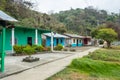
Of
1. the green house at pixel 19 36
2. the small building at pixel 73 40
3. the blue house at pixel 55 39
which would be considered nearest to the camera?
the green house at pixel 19 36

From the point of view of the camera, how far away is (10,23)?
12.6 meters

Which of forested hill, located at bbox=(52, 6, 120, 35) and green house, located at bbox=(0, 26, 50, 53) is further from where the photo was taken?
forested hill, located at bbox=(52, 6, 120, 35)

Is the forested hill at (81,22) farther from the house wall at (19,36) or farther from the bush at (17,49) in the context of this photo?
the bush at (17,49)

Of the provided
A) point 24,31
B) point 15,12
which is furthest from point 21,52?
point 15,12

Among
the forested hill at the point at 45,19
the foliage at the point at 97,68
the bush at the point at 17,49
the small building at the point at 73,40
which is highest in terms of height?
the forested hill at the point at 45,19

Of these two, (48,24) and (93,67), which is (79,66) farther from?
(48,24)

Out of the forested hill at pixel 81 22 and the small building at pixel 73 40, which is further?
the forested hill at pixel 81 22

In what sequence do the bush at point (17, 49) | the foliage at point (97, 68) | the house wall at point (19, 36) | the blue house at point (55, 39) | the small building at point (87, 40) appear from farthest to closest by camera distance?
the small building at point (87, 40), the blue house at point (55, 39), the house wall at point (19, 36), the bush at point (17, 49), the foliage at point (97, 68)

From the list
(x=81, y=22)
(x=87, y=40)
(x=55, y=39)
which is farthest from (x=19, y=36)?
(x=81, y=22)

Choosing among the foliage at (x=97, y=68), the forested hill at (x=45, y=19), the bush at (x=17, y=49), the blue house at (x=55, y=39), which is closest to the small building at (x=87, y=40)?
the forested hill at (x=45, y=19)

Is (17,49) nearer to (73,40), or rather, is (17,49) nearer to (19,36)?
(19,36)

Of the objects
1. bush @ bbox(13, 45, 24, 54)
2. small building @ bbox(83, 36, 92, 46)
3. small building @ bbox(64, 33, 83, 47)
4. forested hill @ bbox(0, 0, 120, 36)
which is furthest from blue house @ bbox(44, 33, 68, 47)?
small building @ bbox(83, 36, 92, 46)

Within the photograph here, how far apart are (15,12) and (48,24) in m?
29.9

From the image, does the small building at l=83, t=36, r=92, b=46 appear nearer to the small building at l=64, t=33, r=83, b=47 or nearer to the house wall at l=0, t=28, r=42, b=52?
the small building at l=64, t=33, r=83, b=47
